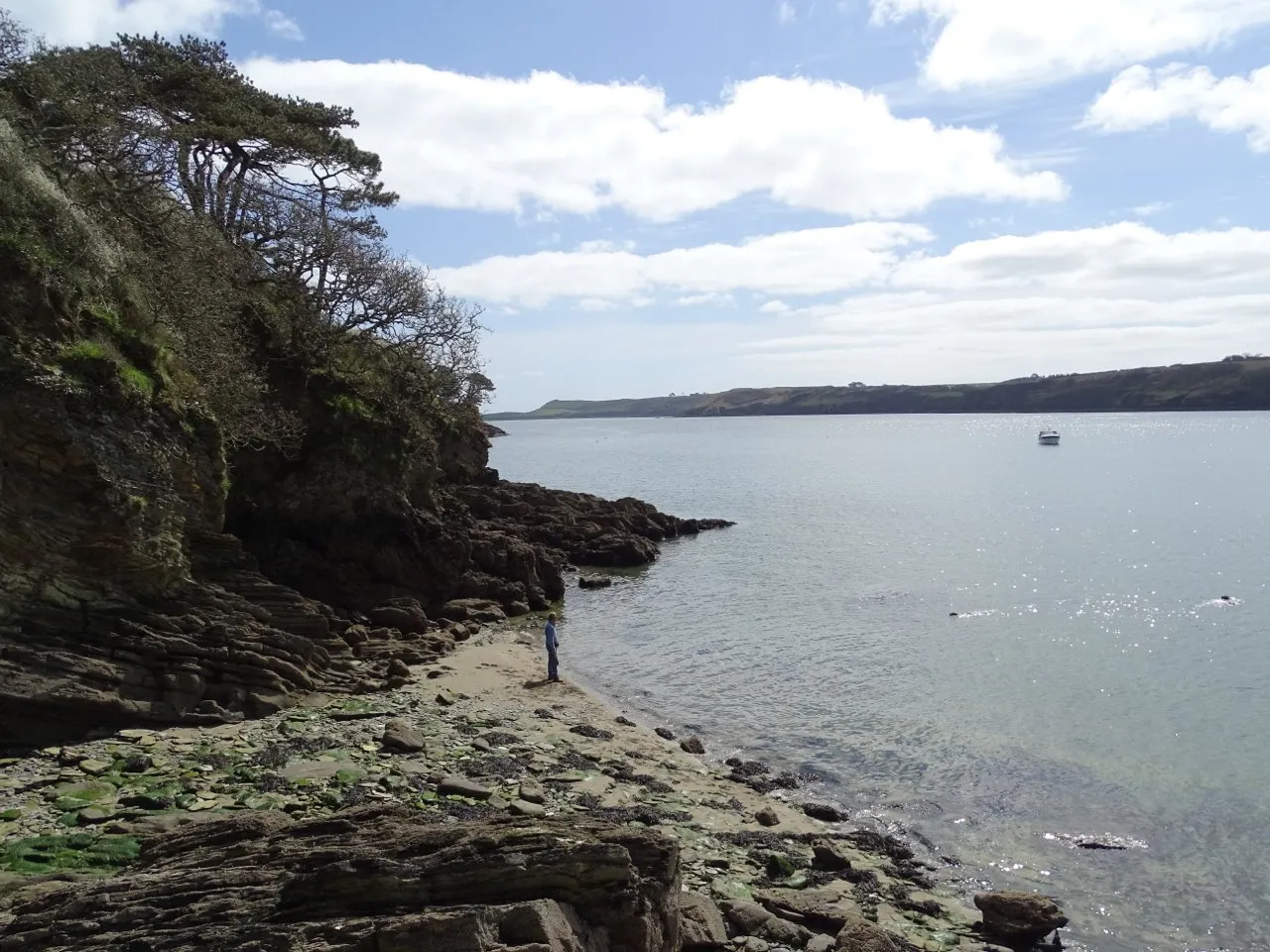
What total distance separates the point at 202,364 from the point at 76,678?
10.3 meters

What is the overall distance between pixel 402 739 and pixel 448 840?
962cm

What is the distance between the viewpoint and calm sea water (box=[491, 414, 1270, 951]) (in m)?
16.9

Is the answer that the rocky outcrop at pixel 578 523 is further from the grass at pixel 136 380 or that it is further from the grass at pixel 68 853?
the grass at pixel 68 853

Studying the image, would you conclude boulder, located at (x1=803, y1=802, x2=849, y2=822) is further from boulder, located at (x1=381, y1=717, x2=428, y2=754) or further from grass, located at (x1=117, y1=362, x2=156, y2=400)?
grass, located at (x1=117, y1=362, x2=156, y2=400)

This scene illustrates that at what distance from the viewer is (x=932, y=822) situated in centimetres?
1833

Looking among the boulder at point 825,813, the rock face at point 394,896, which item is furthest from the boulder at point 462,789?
the boulder at point 825,813

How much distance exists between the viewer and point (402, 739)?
18.6 meters

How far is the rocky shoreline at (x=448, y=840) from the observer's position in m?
8.91

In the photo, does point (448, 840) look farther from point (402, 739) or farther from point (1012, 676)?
point (1012, 676)

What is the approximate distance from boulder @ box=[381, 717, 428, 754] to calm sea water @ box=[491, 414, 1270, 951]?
25.1 feet

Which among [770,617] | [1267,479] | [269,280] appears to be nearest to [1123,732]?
[770,617]

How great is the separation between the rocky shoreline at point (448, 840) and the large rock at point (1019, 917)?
31mm

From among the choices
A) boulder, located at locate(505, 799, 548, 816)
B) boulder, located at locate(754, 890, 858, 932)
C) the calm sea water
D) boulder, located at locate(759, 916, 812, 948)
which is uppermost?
boulder, located at locate(505, 799, 548, 816)

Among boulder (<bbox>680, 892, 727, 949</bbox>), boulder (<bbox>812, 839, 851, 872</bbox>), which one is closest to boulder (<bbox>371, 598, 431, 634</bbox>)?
boulder (<bbox>812, 839, 851, 872</bbox>)
